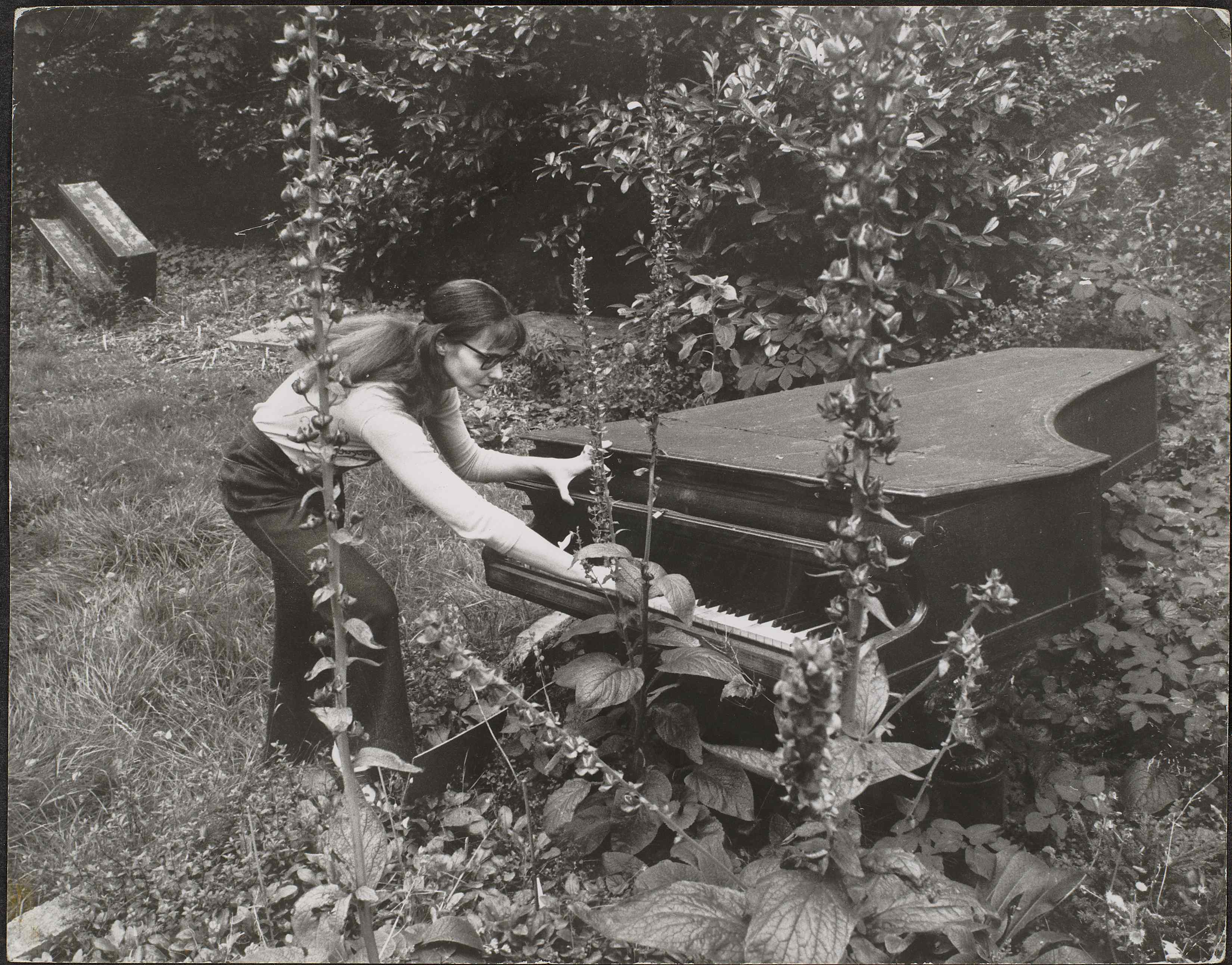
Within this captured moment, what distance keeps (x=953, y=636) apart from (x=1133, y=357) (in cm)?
261

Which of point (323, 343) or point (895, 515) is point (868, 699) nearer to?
point (895, 515)

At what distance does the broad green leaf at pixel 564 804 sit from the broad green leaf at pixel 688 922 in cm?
68

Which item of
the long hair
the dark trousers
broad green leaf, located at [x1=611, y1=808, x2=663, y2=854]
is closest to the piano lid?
the long hair

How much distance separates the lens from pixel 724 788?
7.84ft

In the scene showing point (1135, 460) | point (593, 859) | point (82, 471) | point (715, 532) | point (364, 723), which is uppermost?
point (82, 471)

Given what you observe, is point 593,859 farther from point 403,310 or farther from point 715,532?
point 403,310

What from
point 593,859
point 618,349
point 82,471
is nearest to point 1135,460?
point 618,349

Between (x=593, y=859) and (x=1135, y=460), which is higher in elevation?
(x=1135, y=460)

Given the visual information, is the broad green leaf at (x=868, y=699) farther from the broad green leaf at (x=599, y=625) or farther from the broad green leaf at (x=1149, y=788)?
the broad green leaf at (x=1149, y=788)

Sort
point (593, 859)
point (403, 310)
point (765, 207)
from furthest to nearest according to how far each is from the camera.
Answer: point (765, 207)
point (403, 310)
point (593, 859)

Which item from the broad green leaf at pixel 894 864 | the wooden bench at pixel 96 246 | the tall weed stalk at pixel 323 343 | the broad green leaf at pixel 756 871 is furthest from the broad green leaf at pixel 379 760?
the wooden bench at pixel 96 246

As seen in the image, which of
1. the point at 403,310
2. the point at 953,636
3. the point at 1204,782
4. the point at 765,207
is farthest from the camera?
the point at 765,207

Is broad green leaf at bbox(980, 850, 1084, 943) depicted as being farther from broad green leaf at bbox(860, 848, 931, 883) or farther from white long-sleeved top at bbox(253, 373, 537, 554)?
white long-sleeved top at bbox(253, 373, 537, 554)

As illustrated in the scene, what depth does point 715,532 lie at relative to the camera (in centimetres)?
254
